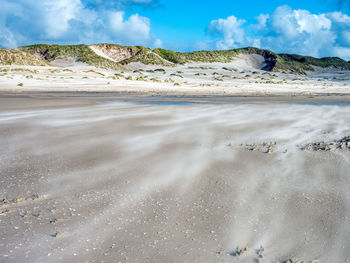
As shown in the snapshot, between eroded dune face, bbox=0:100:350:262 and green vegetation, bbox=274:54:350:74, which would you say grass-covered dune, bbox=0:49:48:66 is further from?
green vegetation, bbox=274:54:350:74

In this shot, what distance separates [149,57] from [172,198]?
5115 cm

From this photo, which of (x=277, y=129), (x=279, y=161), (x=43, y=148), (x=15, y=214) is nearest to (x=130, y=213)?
(x=15, y=214)

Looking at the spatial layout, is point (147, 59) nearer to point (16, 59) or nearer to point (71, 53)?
point (71, 53)

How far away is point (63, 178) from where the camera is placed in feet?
8.96

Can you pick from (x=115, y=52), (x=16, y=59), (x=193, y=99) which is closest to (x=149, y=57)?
(x=115, y=52)

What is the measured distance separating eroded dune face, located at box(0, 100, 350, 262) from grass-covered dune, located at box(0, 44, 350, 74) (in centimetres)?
3297

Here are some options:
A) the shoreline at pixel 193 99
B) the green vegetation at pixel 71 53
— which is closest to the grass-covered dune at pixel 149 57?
the green vegetation at pixel 71 53

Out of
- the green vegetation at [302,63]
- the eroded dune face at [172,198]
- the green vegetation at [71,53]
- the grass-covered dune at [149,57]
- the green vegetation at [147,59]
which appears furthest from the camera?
the green vegetation at [302,63]

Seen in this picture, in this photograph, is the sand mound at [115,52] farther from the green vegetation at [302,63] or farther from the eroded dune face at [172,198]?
the eroded dune face at [172,198]

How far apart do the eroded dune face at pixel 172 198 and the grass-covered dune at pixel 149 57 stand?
33.0 metres

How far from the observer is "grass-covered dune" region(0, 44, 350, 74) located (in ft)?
143

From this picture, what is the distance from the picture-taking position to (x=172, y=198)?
7.66 feet

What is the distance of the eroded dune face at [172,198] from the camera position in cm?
171

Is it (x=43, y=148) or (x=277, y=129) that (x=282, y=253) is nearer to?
(x=43, y=148)
